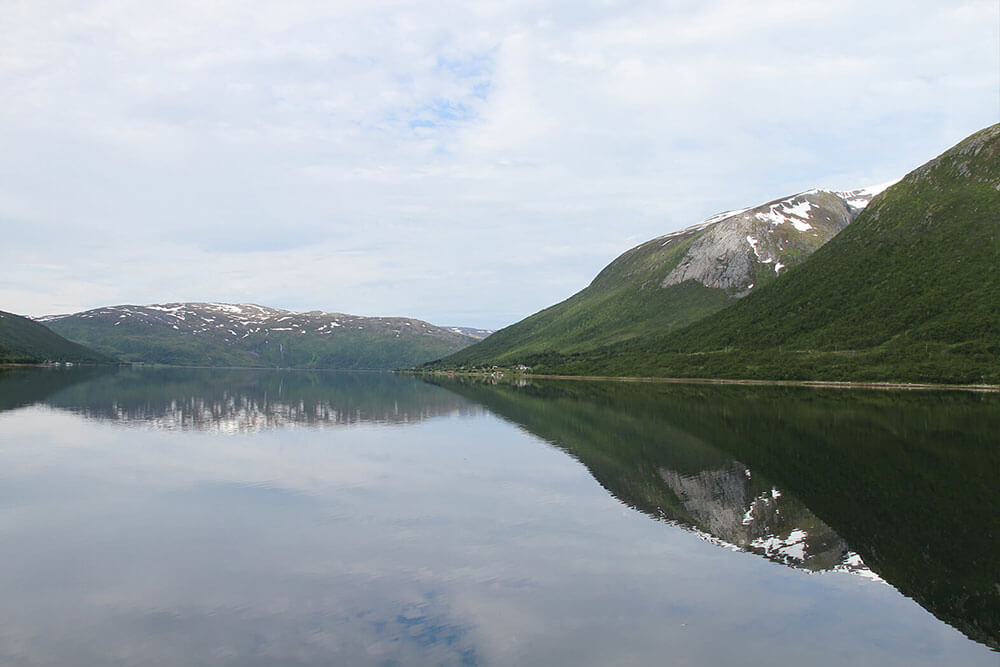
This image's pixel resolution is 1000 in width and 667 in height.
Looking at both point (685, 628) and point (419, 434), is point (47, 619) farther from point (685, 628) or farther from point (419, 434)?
point (419, 434)

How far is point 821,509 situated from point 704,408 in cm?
5051

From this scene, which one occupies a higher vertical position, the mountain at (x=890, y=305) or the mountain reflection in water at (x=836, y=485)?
the mountain at (x=890, y=305)

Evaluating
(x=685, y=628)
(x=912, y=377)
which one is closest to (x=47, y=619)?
(x=685, y=628)

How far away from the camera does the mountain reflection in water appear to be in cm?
1969

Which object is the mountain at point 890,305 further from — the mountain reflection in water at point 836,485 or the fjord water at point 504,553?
the fjord water at point 504,553

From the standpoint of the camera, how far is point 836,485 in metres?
31.0

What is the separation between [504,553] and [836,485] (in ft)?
60.4

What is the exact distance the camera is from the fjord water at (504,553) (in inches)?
583

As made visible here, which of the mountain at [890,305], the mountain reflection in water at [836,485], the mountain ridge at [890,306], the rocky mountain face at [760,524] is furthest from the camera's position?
the mountain at [890,305]

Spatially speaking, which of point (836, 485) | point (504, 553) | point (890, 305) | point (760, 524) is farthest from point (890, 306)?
point (504, 553)

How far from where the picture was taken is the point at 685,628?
15.8m

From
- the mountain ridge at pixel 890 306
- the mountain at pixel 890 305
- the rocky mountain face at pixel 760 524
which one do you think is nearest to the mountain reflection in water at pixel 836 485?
the rocky mountain face at pixel 760 524

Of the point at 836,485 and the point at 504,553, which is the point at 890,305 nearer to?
the point at 836,485

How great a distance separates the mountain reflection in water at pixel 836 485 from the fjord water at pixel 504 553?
15 centimetres
